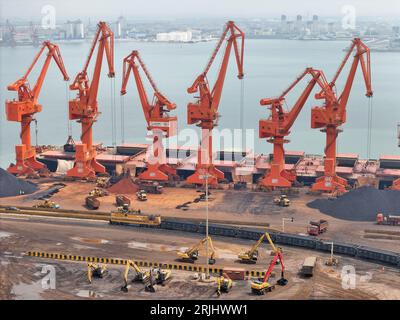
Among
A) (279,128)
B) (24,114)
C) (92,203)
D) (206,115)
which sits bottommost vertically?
(92,203)

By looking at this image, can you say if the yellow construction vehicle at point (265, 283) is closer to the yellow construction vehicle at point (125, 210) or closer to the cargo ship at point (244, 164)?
the yellow construction vehicle at point (125, 210)

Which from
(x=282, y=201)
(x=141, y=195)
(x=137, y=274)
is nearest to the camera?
(x=137, y=274)

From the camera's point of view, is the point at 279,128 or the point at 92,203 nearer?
the point at 92,203

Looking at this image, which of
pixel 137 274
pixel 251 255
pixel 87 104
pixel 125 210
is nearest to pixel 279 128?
pixel 125 210

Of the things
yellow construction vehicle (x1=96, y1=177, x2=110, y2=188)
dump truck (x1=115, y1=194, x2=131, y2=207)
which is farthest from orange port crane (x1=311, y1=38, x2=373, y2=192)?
yellow construction vehicle (x1=96, y1=177, x2=110, y2=188)

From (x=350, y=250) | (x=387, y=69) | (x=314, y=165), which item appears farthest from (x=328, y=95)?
(x=387, y=69)

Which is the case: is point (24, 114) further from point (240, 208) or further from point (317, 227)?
point (317, 227)
